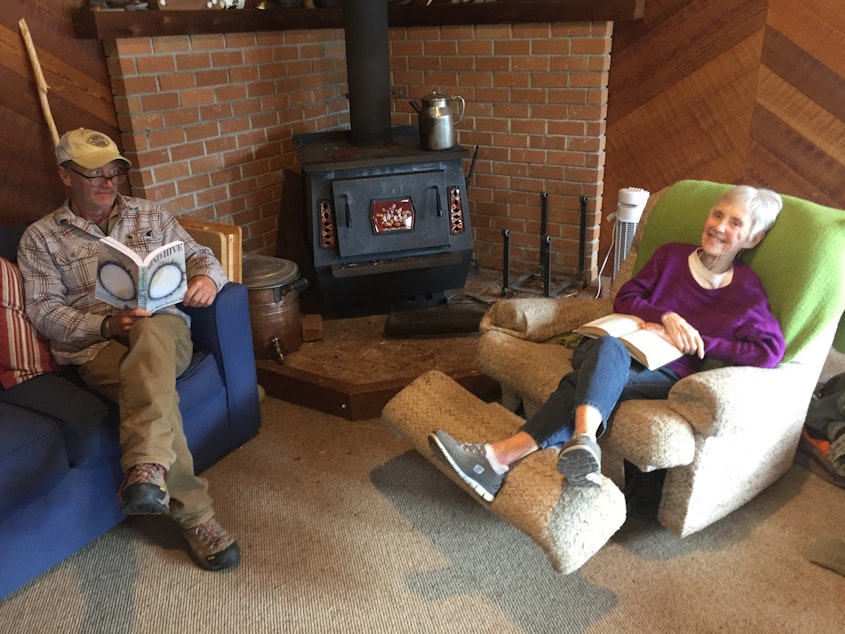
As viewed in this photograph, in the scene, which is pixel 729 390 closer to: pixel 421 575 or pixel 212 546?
pixel 421 575

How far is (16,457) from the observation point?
1.73 meters

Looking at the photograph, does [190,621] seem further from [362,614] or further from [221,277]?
[221,277]

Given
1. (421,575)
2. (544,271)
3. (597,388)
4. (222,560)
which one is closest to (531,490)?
(597,388)

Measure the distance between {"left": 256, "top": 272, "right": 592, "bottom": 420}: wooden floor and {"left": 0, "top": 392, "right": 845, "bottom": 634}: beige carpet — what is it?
38 centimetres

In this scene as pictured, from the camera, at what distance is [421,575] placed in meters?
1.87

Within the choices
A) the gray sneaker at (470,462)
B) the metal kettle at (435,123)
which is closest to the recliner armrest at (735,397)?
the gray sneaker at (470,462)

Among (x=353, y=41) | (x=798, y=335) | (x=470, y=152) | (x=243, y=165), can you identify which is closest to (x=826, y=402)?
(x=798, y=335)

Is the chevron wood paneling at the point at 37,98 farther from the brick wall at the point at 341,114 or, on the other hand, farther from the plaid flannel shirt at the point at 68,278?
the plaid flannel shirt at the point at 68,278

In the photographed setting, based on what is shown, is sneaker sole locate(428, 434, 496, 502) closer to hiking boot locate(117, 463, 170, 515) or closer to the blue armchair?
hiking boot locate(117, 463, 170, 515)

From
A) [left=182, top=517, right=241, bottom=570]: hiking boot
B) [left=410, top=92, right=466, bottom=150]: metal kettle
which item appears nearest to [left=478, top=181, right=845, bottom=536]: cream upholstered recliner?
[left=182, top=517, right=241, bottom=570]: hiking boot

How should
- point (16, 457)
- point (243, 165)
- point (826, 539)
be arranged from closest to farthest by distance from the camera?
point (16, 457), point (826, 539), point (243, 165)

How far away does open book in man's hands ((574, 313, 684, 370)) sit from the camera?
189 centimetres

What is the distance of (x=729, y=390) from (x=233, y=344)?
1.47 m

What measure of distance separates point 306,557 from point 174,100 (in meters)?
1.88
